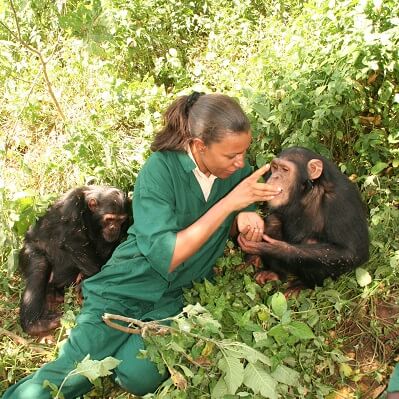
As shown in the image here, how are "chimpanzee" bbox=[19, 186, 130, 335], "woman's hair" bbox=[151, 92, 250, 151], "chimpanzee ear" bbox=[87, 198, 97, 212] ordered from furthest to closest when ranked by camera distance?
"chimpanzee ear" bbox=[87, 198, 97, 212] → "chimpanzee" bbox=[19, 186, 130, 335] → "woman's hair" bbox=[151, 92, 250, 151]

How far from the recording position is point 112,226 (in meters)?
4.32

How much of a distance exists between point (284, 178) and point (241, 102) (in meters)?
1.10

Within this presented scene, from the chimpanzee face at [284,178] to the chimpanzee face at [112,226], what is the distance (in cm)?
127

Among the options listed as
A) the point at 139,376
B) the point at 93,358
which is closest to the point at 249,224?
the point at 139,376

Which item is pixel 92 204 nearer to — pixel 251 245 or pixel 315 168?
pixel 251 245

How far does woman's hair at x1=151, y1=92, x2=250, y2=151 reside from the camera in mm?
3084

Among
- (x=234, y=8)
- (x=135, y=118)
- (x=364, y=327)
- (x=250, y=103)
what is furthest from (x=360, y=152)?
A: (x=234, y=8)

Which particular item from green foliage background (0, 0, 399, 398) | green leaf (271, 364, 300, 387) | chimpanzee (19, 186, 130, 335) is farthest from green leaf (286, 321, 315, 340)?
chimpanzee (19, 186, 130, 335)

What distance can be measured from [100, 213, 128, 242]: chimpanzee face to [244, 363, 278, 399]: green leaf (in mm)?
2013

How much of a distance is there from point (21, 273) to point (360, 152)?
300 centimetres

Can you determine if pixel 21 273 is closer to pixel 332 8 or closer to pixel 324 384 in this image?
pixel 324 384

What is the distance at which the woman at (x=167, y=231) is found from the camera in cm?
304

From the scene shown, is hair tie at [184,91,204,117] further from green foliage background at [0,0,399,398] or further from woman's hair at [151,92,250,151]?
green foliage background at [0,0,399,398]

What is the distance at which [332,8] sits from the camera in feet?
14.8
